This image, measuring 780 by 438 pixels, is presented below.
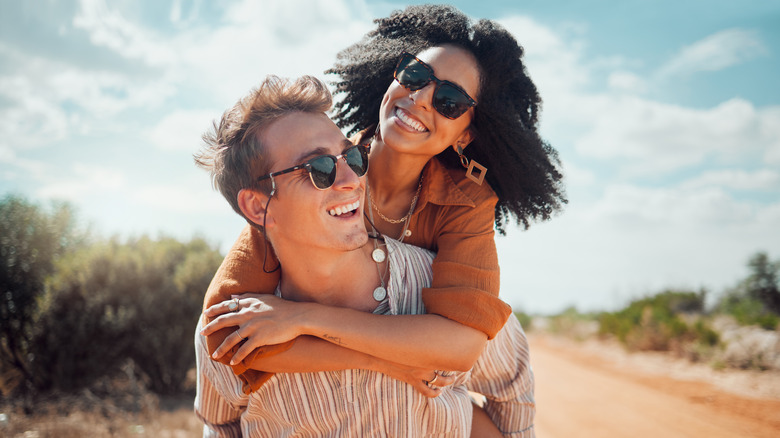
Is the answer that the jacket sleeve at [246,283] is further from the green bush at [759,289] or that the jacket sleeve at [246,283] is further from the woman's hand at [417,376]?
the green bush at [759,289]

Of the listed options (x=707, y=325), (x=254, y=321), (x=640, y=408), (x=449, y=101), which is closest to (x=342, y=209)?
(x=254, y=321)

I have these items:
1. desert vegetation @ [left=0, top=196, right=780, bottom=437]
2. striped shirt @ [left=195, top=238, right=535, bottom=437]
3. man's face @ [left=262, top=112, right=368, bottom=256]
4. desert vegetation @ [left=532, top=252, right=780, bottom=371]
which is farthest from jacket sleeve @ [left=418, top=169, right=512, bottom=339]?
desert vegetation @ [left=532, top=252, right=780, bottom=371]

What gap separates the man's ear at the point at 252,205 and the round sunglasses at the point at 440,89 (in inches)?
45.2

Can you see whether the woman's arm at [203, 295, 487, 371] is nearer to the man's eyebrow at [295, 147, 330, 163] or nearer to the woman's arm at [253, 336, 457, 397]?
the woman's arm at [253, 336, 457, 397]

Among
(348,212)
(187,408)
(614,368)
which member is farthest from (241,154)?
(614,368)

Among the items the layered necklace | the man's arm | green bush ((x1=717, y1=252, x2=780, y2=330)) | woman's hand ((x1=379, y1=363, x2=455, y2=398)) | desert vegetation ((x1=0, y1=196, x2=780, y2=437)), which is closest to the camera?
woman's hand ((x1=379, y1=363, x2=455, y2=398))

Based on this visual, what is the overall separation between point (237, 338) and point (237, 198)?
31.5 inches

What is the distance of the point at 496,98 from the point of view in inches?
132

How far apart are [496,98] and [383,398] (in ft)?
6.45

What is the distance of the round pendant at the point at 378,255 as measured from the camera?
8.91ft

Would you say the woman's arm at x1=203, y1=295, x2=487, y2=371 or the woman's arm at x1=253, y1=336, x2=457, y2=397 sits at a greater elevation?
the woman's arm at x1=203, y1=295, x2=487, y2=371

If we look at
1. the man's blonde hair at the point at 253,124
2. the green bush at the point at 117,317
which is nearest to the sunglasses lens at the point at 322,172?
the man's blonde hair at the point at 253,124

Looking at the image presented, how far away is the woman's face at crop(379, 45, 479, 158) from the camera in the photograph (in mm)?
3139

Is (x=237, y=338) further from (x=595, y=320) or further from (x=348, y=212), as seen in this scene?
(x=595, y=320)
